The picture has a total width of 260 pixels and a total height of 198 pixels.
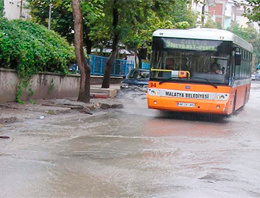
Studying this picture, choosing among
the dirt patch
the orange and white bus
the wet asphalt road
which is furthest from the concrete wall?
the orange and white bus

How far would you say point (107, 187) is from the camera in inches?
276

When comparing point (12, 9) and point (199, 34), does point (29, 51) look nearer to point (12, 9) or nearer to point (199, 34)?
point (199, 34)

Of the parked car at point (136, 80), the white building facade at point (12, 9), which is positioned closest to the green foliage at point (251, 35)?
the white building facade at point (12, 9)

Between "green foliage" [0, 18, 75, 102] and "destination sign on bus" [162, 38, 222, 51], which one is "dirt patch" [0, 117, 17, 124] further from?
"destination sign on bus" [162, 38, 222, 51]

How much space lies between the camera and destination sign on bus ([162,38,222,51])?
16.9 m

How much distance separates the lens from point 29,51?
720 inches

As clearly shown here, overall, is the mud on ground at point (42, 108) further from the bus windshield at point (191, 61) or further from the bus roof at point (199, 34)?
the bus roof at point (199, 34)

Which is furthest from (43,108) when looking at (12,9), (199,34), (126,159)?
(12,9)

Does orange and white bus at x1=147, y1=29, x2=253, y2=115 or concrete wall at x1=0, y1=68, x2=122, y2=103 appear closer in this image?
orange and white bus at x1=147, y1=29, x2=253, y2=115

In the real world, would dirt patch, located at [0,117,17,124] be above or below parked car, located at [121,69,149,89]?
below

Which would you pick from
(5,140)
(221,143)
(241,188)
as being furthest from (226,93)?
(241,188)

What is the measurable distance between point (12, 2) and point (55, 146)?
38181 millimetres

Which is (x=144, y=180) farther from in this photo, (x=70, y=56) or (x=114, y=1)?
(x=114, y=1)

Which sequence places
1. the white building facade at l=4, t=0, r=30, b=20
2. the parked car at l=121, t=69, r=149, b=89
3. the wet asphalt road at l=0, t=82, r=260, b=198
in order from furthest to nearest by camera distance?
the white building facade at l=4, t=0, r=30, b=20
the parked car at l=121, t=69, r=149, b=89
the wet asphalt road at l=0, t=82, r=260, b=198
